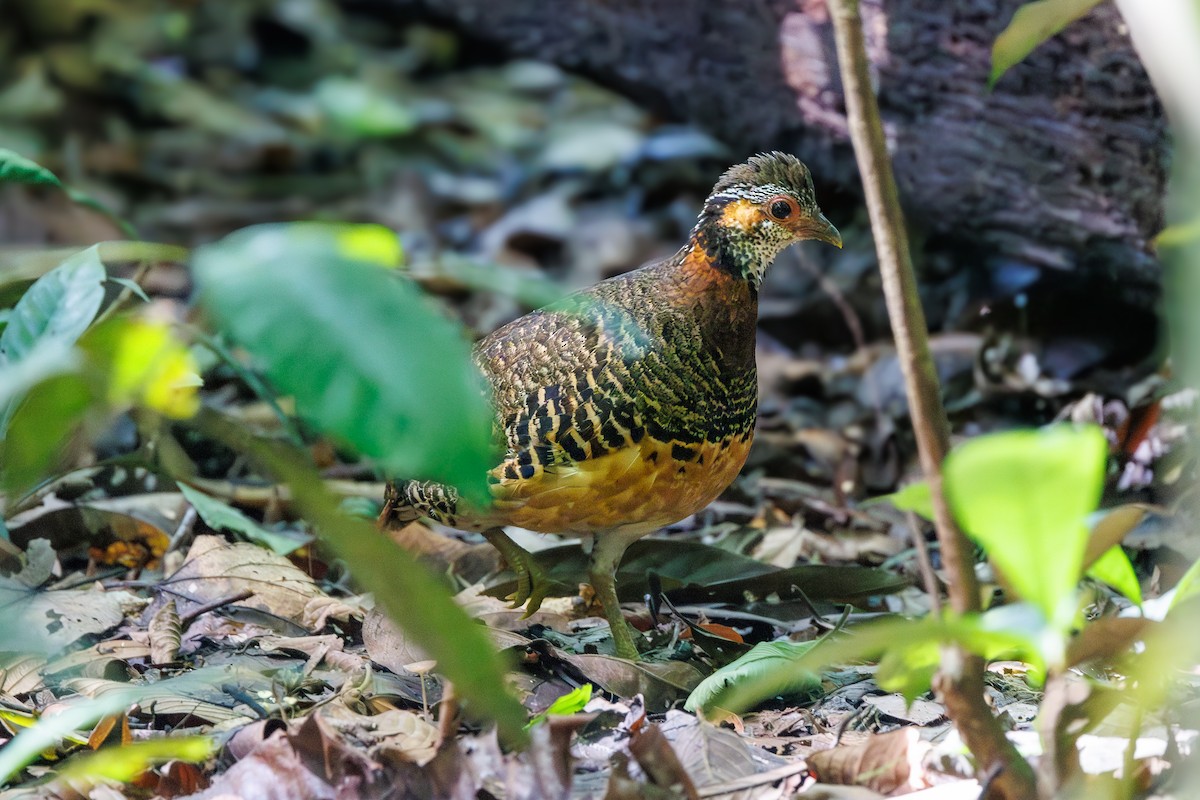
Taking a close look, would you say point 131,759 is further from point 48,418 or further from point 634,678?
point 634,678

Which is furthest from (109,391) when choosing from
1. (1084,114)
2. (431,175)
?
(431,175)

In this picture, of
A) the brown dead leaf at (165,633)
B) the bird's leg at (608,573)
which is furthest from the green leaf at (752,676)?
the brown dead leaf at (165,633)

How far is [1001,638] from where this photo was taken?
167 cm

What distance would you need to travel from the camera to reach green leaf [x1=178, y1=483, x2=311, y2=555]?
390 centimetres

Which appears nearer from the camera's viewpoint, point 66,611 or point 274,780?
point 274,780

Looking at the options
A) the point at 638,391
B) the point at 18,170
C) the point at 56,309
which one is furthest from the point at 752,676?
the point at 18,170

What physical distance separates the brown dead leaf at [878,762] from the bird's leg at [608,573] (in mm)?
1131

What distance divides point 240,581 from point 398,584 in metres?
2.05

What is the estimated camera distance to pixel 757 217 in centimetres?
347

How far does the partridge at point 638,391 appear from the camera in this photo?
3250mm

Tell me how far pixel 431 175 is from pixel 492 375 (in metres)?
4.86

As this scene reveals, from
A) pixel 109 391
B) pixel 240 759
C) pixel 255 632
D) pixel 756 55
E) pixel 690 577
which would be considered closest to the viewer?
pixel 109 391

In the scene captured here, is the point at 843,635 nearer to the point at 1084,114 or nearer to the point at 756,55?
the point at 1084,114

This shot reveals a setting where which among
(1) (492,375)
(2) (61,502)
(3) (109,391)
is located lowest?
(2) (61,502)
